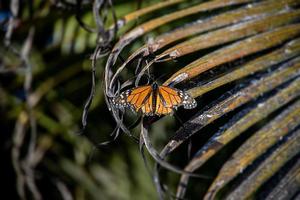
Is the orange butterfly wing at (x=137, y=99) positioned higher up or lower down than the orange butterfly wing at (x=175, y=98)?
higher up

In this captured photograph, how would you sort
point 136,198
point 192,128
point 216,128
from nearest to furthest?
point 192,128
point 216,128
point 136,198

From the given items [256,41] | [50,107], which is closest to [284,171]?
[256,41]

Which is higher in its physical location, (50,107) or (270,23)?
(270,23)

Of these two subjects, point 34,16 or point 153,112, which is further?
point 34,16

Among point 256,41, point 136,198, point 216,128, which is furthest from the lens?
point 136,198

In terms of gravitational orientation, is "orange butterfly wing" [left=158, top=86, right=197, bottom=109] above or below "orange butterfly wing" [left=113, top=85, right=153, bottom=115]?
below

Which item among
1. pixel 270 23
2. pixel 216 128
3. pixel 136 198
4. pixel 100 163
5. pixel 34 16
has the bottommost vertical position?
pixel 136 198

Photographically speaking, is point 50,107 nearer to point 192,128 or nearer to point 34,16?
point 34,16
